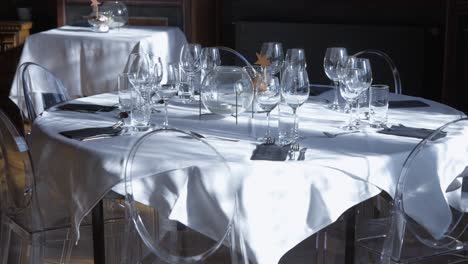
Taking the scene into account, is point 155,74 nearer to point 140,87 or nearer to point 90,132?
point 140,87

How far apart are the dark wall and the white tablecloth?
3.28 feet

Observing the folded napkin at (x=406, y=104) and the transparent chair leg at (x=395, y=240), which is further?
the folded napkin at (x=406, y=104)

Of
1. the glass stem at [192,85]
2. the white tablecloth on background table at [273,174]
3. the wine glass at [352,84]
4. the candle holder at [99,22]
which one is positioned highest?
the candle holder at [99,22]

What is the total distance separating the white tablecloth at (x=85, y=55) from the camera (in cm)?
538

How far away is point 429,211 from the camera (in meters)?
2.36

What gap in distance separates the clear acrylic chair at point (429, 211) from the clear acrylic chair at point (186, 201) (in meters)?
0.52

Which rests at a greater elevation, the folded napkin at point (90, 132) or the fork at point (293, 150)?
the folded napkin at point (90, 132)

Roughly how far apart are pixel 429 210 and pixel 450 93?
3.03m

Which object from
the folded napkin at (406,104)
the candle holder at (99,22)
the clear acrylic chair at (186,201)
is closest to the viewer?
the clear acrylic chair at (186,201)

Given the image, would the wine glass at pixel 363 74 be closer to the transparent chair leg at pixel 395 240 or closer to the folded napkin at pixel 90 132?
the transparent chair leg at pixel 395 240

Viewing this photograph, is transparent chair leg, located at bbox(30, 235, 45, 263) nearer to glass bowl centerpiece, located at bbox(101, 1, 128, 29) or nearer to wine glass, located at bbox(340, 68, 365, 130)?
wine glass, located at bbox(340, 68, 365, 130)

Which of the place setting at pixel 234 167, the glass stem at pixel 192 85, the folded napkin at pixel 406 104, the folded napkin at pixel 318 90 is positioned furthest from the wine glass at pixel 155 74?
the folded napkin at pixel 406 104

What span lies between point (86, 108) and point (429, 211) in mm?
1278

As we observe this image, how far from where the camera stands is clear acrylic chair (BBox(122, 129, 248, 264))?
2.14m
